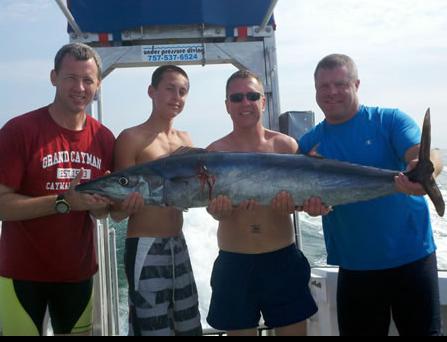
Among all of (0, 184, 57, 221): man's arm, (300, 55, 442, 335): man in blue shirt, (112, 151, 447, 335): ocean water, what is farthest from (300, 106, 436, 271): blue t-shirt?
(112, 151, 447, 335): ocean water

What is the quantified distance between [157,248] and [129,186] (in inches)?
21.9

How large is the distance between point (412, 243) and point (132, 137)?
2210mm

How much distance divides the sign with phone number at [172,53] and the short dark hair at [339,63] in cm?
128

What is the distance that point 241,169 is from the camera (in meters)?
3.18

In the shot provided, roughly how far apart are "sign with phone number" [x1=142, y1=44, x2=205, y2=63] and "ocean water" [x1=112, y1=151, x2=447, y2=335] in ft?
15.2

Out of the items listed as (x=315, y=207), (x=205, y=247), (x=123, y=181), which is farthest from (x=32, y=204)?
(x=205, y=247)

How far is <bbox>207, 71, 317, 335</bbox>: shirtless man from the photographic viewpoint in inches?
134

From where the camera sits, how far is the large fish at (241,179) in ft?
10.3

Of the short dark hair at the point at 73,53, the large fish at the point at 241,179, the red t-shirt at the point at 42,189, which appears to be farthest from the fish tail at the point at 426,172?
the short dark hair at the point at 73,53

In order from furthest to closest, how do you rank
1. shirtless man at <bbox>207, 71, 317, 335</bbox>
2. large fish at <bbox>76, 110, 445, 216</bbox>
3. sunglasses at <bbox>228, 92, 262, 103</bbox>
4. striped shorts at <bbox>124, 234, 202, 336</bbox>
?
1. sunglasses at <bbox>228, 92, 262, 103</bbox>
2. shirtless man at <bbox>207, 71, 317, 335</bbox>
3. striped shorts at <bbox>124, 234, 202, 336</bbox>
4. large fish at <bbox>76, 110, 445, 216</bbox>

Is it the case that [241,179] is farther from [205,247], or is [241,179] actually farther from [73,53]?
[205,247]

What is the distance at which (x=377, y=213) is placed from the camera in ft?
10.7

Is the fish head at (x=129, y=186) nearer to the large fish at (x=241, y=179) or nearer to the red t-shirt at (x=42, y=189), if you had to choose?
the large fish at (x=241, y=179)

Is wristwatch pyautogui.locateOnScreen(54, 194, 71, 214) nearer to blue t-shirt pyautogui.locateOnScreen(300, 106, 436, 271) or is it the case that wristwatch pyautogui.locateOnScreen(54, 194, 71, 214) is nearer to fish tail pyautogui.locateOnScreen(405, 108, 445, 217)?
blue t-shirt pyautogui.locateOnScreen(300, 106, 436, 271)
